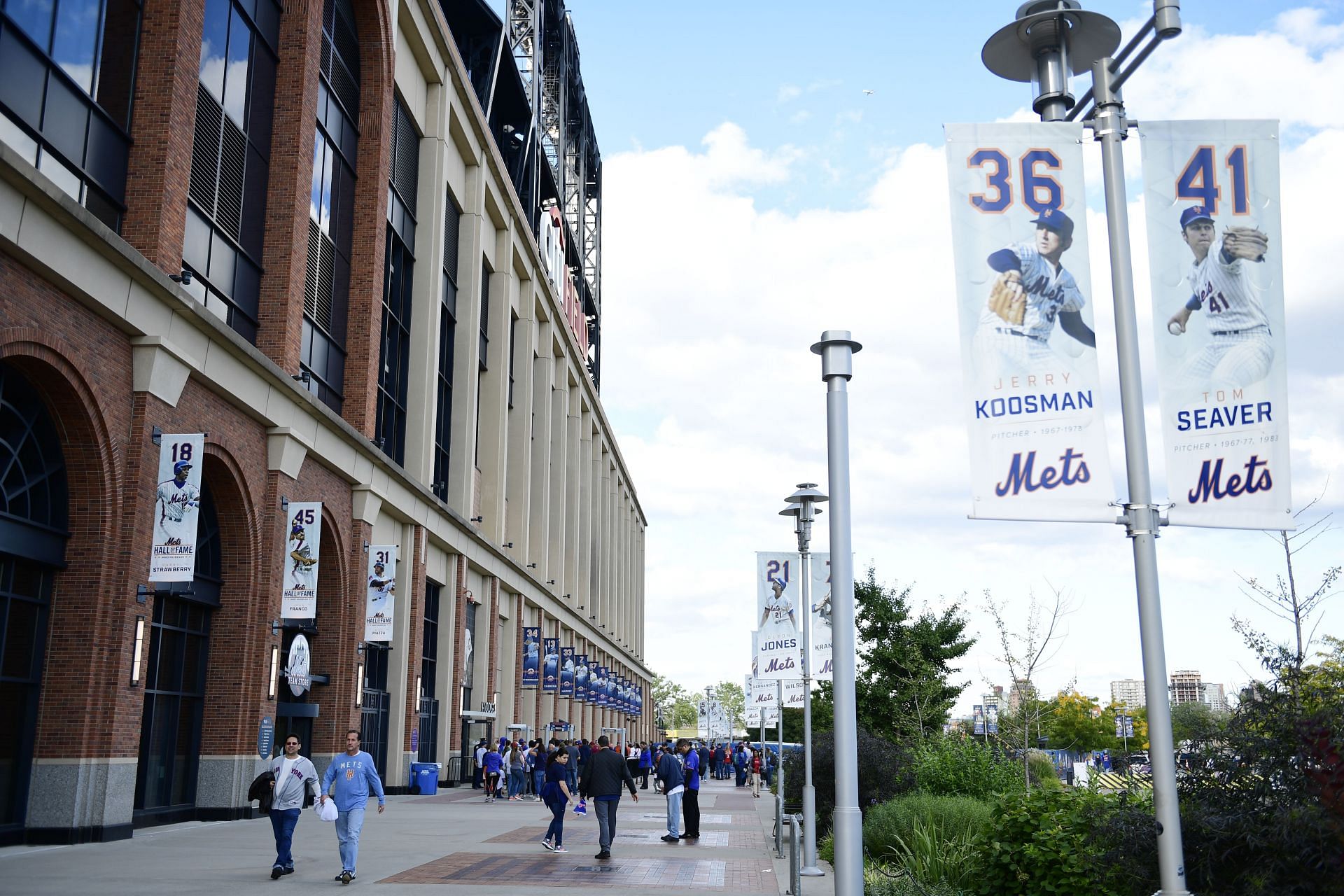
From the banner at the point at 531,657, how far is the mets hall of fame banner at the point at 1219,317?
1604 inches

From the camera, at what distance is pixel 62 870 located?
1323cm

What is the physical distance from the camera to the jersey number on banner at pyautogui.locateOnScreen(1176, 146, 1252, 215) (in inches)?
292

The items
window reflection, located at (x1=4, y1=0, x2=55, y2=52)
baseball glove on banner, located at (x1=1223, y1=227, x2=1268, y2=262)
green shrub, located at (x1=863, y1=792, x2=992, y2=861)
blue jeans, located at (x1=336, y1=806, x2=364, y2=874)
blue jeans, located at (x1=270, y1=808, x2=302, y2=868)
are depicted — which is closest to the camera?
baseball glove on banner, located at (x1=1223, y1=227, x2=1268, y2=262)

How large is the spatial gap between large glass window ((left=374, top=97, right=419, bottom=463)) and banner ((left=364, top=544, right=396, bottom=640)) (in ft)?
12.5

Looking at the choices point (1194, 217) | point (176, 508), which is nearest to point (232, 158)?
point (176, 508)

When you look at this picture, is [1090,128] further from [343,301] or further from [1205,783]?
[343,301]

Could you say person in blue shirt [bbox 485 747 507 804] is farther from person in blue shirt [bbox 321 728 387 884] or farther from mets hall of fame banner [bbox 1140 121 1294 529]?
mets hall of fame banner [bbox 1140 121 1294 529]

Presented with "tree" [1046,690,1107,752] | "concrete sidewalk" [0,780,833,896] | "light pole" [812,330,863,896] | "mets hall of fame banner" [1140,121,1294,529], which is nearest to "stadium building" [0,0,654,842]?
"concrete sidewalk" [0,780,833,896]

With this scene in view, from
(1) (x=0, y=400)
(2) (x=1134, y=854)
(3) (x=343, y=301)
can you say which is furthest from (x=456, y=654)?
(2) (x=1134, y=854)

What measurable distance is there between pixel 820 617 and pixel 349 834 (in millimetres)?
10529

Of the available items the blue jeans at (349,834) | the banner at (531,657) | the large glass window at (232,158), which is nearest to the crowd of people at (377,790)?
the blue jeans at (349,834)

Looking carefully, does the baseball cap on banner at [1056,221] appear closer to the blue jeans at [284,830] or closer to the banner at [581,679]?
the blue jeans at [284,830]

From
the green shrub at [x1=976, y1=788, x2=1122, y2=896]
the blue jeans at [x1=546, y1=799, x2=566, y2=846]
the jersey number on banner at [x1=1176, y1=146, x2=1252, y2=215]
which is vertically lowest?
the blue jeans at [x1=546, y1=799, x2=566, y2=846]

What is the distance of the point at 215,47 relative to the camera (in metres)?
22.1
